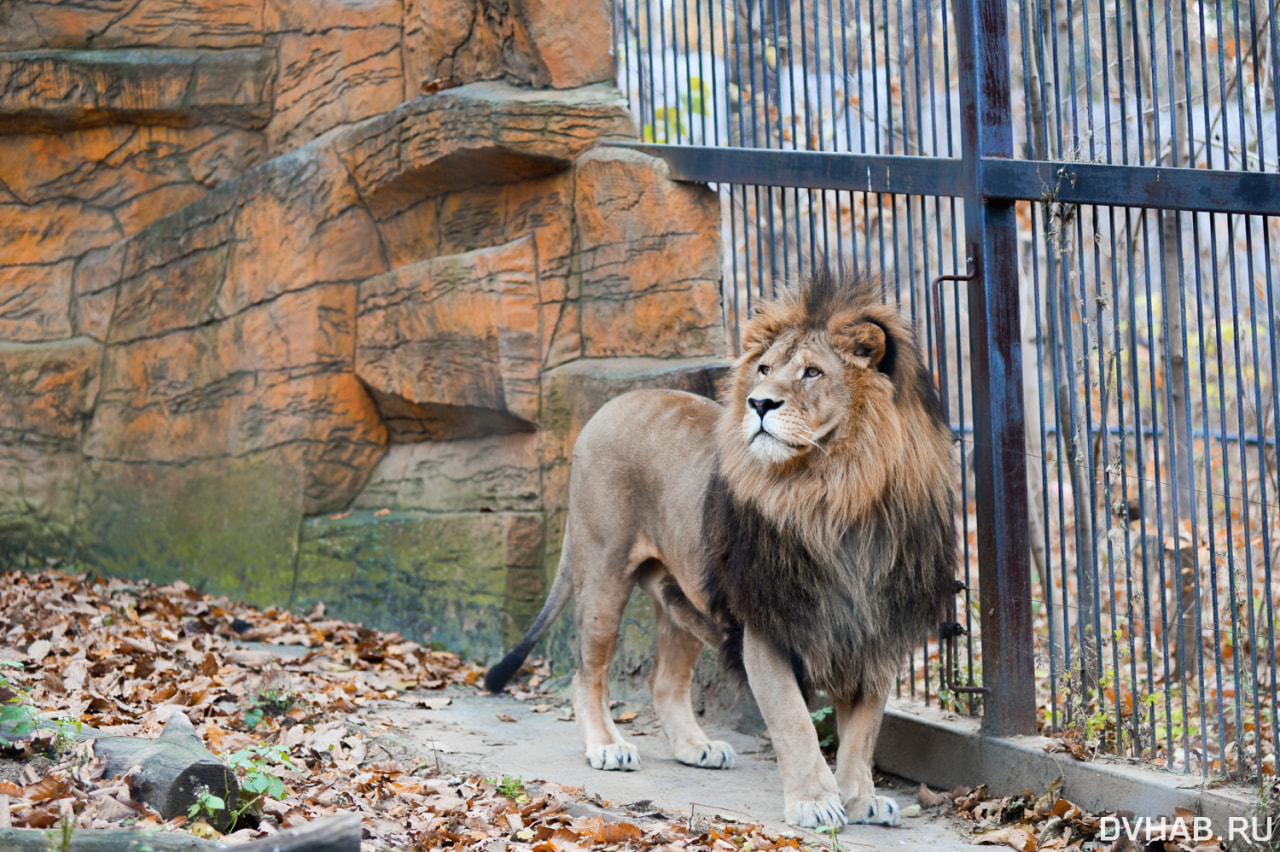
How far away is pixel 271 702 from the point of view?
489 centimetres

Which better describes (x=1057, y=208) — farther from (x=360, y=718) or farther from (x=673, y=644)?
(x=360, y=718)

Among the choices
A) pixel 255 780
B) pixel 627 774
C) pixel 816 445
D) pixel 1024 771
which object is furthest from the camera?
pixel 627 774

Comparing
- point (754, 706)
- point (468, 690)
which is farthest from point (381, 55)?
point (754, 706)

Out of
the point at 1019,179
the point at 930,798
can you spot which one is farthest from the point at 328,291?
the point at 930,798

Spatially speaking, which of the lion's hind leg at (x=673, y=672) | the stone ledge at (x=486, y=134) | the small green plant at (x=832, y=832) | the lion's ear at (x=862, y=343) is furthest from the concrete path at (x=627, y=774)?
the stone ledge at (x=486, y=134)

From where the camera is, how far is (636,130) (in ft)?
22.3

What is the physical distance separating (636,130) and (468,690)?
322cm

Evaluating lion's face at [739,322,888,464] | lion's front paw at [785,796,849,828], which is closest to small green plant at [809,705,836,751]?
lion's front paw at [785,796,849,828]

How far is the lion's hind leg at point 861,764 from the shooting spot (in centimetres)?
434

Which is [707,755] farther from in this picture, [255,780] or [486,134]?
[486,134]

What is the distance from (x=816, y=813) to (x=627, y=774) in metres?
1.08

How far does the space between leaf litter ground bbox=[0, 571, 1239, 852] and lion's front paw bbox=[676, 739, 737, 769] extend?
0.86 metres

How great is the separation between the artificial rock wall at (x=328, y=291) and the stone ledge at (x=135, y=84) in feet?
0.06

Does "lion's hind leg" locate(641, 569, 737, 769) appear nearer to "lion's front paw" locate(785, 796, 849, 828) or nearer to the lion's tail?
the lion's tail
